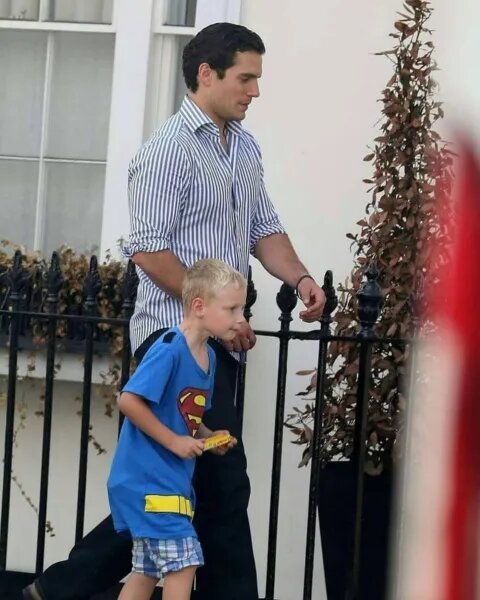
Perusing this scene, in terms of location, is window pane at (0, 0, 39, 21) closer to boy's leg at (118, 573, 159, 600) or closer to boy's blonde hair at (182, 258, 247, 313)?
boy's blonde hair at (182, 258, 247, 313)

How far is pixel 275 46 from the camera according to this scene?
5.62 metres

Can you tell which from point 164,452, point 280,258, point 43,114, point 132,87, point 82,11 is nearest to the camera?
point 164,452

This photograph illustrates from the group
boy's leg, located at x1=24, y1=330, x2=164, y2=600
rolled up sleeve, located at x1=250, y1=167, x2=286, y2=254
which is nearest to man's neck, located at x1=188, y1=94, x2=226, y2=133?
rolled up sleeve, located at x1=250, y1=167, x2=286, y2=254

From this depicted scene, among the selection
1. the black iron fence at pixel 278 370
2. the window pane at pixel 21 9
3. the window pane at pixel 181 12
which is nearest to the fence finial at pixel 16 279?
the black iron fence at pixel 278 370

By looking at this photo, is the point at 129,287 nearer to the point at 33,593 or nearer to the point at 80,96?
the point at 33,593

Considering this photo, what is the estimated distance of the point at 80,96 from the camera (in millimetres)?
6113

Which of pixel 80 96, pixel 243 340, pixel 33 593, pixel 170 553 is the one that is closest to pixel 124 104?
pixel 80 96

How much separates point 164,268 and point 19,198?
2469 mm

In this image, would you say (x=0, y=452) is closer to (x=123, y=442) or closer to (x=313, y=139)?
(x=313, y=139)

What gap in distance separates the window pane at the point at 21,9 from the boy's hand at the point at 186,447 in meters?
2.92

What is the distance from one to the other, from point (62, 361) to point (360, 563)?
1514 millimetres

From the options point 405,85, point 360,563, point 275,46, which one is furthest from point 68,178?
point 360,563

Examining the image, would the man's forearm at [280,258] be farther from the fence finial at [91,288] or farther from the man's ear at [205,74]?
the fence finial at [91,288]

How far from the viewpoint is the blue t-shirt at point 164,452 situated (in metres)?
3.77
